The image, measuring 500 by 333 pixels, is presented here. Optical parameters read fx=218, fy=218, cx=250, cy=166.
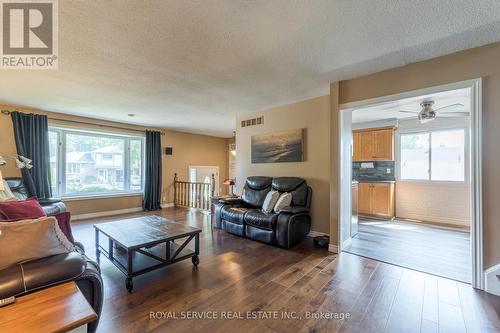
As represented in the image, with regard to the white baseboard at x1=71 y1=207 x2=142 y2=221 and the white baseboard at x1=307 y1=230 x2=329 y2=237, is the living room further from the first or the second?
the white baseboard at x1=71 y1=207 x2=142 y2=221

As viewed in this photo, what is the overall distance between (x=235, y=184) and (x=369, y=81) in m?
3.49

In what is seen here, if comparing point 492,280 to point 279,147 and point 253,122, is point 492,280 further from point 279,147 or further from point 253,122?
point 253,122

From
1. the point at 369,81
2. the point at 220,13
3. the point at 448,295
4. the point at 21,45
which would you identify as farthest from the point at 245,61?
the point at 448,295

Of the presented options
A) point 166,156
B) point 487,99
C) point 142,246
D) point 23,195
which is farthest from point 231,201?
point 487,99

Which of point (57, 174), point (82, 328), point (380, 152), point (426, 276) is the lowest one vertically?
point (426, 276)

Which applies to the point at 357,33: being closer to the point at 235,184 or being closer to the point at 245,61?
the point at 245,61

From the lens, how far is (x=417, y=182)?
506 centimetres

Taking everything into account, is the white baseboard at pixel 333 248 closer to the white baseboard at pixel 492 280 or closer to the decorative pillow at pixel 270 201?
the decorative pillow at pixel 270 201

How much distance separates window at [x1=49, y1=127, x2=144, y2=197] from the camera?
4.93m

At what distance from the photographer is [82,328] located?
0.98 m

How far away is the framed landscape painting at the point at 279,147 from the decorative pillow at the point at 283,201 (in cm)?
78

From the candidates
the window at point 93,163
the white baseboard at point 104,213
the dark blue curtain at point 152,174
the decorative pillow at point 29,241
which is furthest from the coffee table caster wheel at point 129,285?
the dark blue curtain at point 152,174

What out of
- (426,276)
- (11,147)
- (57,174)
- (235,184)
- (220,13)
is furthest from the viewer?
(235,184)

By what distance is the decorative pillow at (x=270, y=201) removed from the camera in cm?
374
